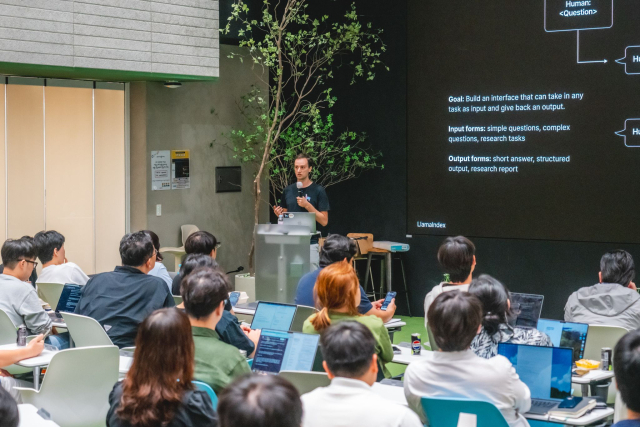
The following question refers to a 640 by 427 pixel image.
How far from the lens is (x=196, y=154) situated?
996 centimetres

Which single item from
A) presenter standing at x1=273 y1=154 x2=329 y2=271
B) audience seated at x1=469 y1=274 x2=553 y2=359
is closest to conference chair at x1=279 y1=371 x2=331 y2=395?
audience seated at x1=469 y1=274 x2=553 y2=359

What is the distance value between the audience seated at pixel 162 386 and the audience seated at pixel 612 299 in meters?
3.52

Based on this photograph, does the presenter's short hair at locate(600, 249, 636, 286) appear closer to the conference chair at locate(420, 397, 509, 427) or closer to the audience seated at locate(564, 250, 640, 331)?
the audience seated at locate(564, 250, 640, 331)

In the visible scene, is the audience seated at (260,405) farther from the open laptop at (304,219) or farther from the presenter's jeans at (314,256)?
the presenter's jeans at (314,256)

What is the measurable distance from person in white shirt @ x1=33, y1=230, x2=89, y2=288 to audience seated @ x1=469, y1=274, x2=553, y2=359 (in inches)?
142

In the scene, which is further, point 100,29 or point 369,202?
point 369,202

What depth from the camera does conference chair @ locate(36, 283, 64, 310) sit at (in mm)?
6297

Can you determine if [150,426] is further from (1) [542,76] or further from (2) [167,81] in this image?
(2) [167,81]

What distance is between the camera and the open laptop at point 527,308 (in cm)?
489

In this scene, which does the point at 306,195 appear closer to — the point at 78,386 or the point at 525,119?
the point at 525,119

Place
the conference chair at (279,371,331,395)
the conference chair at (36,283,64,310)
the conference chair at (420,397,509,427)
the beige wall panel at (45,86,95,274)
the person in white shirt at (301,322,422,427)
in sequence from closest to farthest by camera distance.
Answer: the person in white shirt at (301,322,422,427) < the conference chair at (420,397,509,427) < the conference chair at (279,371,331,395) < the conference chair at (36,283,64,310) < the beige wall panel at (45,86,95,274)

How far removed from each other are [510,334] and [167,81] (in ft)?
21.2

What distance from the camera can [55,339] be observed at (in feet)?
18.4

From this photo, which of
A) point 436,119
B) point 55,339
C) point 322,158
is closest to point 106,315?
point 55,339
